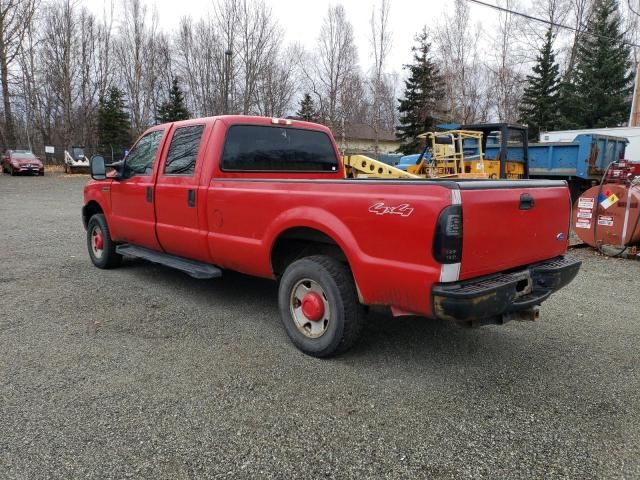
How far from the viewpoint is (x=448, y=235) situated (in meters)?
2.84

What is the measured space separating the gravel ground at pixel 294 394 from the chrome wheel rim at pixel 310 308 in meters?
0.23

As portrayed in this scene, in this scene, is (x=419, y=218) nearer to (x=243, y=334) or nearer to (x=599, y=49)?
(x=243, y=334)

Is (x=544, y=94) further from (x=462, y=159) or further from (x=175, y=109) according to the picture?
(x=175, y=109)

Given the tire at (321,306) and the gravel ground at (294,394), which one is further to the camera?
the tire at (321,306)

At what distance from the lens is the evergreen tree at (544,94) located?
33312mm

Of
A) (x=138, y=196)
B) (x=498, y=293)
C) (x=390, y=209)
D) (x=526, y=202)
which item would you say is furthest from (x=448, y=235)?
(x=138, y=196)

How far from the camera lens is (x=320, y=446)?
2.64m

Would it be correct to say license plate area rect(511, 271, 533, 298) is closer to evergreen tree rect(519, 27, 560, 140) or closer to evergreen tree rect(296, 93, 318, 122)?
evergreen tree rect(519, 27, 560, 140)

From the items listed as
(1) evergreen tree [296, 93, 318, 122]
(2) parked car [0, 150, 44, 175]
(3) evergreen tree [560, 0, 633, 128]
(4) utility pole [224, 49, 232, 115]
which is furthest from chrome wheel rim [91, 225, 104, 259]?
(1) evergreen tree [296, 93, 318, 122]

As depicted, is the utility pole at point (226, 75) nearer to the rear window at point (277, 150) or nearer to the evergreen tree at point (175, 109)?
the evergreen tree at point (175, 109)

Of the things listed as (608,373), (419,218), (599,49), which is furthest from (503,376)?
(599,49)

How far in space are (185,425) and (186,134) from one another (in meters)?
3.25

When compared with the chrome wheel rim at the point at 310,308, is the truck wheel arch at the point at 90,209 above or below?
above

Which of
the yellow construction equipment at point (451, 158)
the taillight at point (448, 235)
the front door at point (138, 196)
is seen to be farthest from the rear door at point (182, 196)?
the yellow construction equipment at point (451, 158)
